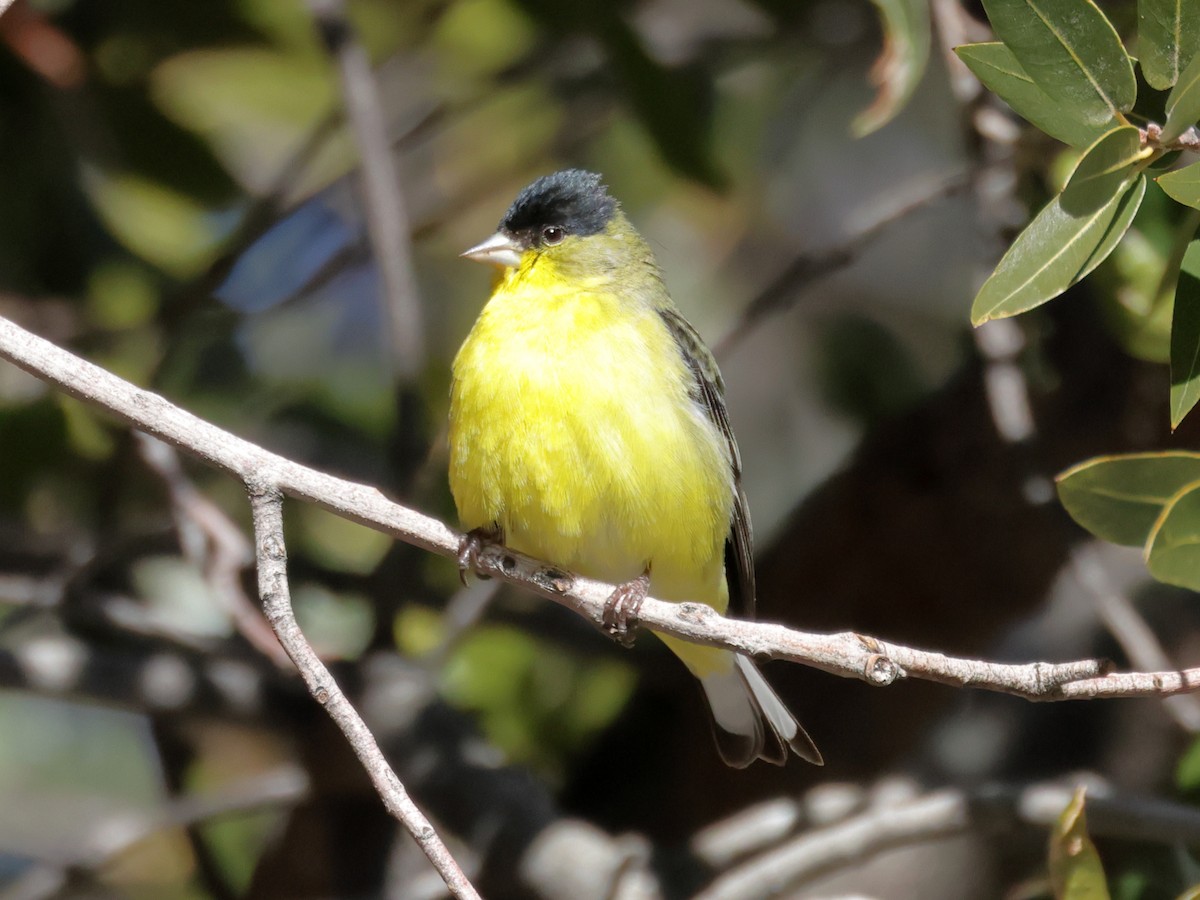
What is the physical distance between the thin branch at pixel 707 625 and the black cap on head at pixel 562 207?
5.22 feet

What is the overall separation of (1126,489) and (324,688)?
121cm

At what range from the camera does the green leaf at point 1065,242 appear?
176cm

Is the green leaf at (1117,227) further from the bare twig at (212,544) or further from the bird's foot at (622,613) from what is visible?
the bare twig at (212,544)

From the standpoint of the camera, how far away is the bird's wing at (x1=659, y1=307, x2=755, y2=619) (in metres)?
3.20

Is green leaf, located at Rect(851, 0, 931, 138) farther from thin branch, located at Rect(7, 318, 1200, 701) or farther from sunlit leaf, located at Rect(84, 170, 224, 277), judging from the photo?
sunlit leaf, located at Rect(84, 170, 224, 277)

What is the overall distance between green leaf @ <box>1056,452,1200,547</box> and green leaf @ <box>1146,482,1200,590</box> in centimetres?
13

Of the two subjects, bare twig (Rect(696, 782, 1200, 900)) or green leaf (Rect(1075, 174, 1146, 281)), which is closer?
green leaf (Rect(1075, 174, 1146, 281))

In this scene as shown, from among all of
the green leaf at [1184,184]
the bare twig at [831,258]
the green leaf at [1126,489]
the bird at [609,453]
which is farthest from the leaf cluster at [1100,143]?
Answer: the bare twig at [831,258]

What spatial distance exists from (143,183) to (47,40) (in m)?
0.53

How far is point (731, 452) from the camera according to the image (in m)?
3.30

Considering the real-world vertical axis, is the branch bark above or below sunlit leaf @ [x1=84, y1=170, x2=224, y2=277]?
below

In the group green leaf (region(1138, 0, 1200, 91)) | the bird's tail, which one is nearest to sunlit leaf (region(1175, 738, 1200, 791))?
the bird's tail

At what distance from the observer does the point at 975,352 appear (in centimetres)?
434

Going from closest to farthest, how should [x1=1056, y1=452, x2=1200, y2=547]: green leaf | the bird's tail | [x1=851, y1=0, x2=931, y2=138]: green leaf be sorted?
1. [x1=1056, y1=452, x2=1200, y2=547]: green leaf
2. [x1=851, y1=0, x2=931, y2=138]: green leaf
3. the bird's tail
